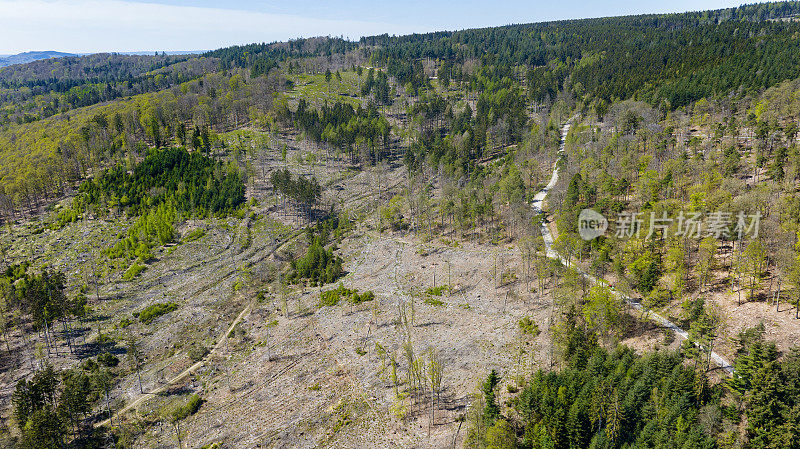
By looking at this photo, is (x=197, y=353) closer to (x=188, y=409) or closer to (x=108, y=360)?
(x=108, y=360)

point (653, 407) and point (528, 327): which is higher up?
point (653, 407)

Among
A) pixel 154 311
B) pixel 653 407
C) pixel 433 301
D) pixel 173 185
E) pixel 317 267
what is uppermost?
pixel 173 185

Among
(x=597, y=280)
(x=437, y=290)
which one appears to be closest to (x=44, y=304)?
(x=437, y=290)

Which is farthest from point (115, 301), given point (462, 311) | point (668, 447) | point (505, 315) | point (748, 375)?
point (748, 375)

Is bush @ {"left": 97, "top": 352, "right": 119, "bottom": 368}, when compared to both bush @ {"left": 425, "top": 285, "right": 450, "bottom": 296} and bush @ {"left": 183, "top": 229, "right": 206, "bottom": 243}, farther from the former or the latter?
bush @ {"left": 425, "top": 285, "right": 450, "bottom": 296}

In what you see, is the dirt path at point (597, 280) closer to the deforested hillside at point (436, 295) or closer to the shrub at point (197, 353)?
the deforested hillside at point (436, 295)

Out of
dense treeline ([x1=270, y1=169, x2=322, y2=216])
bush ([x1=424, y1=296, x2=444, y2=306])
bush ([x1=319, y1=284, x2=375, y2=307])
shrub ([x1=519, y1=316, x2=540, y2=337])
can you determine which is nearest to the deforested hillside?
shrub ([x1=519, y1=316, x2=540, y2=337])
